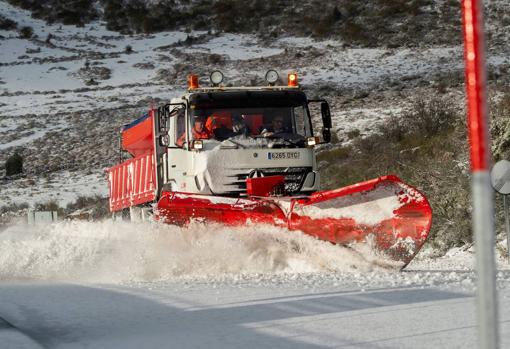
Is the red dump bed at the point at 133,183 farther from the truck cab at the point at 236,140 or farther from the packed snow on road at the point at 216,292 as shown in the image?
the packed snow on road at the point at 216,292

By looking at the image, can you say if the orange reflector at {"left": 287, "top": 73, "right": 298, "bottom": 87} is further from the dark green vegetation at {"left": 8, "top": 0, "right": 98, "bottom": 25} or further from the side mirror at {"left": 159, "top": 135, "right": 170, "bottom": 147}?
the dark green vegetation at {"left": 8, "top": 0, "right": 98, "bottom": 25}

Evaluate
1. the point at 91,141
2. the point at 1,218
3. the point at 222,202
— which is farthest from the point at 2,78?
the point at 222,202

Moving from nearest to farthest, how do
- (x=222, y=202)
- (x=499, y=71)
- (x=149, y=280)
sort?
(x=149, y=280) < (x=222, y=202) < (x=499, y=71)

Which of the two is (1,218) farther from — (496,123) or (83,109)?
(83,109)

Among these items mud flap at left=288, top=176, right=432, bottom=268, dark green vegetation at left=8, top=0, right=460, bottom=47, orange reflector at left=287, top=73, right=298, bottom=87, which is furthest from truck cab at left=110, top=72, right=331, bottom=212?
dark green vegetation at left=8, top=0, right=460, bottom=47

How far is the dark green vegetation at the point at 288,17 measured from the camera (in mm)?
57000

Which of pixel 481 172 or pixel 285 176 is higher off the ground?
pixel 481 172

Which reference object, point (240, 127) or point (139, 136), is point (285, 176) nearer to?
point (240, 127)

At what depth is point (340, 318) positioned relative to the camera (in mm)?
6637

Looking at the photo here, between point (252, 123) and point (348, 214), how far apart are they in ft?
8.00

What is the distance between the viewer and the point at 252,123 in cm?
1235

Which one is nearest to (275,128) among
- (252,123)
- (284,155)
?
(252,123)

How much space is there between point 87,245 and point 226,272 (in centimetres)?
211

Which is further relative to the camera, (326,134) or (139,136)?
(139,136)
